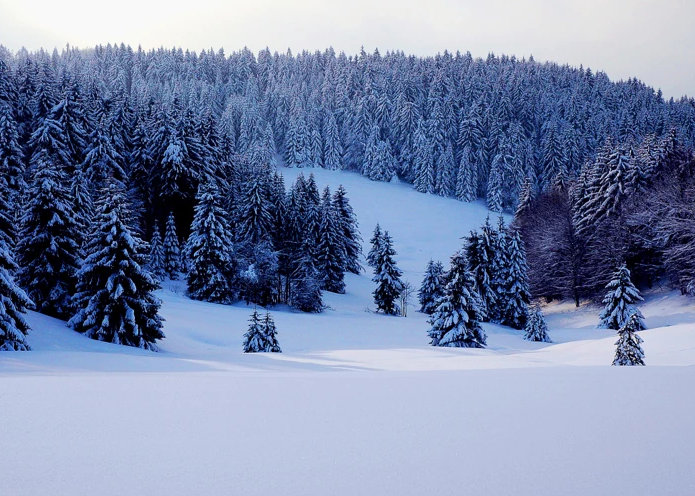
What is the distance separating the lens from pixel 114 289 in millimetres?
20156

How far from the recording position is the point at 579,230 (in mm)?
48656

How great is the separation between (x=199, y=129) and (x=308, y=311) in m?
23.6

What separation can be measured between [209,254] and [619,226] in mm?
36385

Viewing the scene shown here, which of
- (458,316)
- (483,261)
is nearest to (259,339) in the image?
(458,316)

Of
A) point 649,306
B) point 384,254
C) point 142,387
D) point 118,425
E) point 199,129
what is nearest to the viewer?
point 118,425

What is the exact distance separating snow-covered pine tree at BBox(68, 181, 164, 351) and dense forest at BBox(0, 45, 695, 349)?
8cm

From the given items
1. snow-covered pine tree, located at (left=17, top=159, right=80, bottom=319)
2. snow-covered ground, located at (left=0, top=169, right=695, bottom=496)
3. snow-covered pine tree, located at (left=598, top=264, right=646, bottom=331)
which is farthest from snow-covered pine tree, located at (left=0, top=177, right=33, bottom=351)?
snow-covered pine tree, located at (left=598, top=264, right=646, bottom=331)

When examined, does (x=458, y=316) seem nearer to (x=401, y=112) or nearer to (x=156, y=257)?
(x=156, y=257)

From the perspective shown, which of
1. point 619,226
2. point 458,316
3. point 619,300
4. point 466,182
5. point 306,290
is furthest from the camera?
point 466,182

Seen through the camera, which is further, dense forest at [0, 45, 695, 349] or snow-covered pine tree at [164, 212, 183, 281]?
snow-covered pine tree at [164, 212, 183, 281]

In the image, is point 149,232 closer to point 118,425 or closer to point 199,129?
point 199,129

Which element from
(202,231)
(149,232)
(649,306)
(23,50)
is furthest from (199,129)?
(23,50)

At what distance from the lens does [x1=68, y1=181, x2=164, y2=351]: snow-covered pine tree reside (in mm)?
19953

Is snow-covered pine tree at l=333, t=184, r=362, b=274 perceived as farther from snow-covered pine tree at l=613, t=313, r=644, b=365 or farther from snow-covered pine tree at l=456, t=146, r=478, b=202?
snow-covered pine tree at l=613, t=313, r=644, b=365
